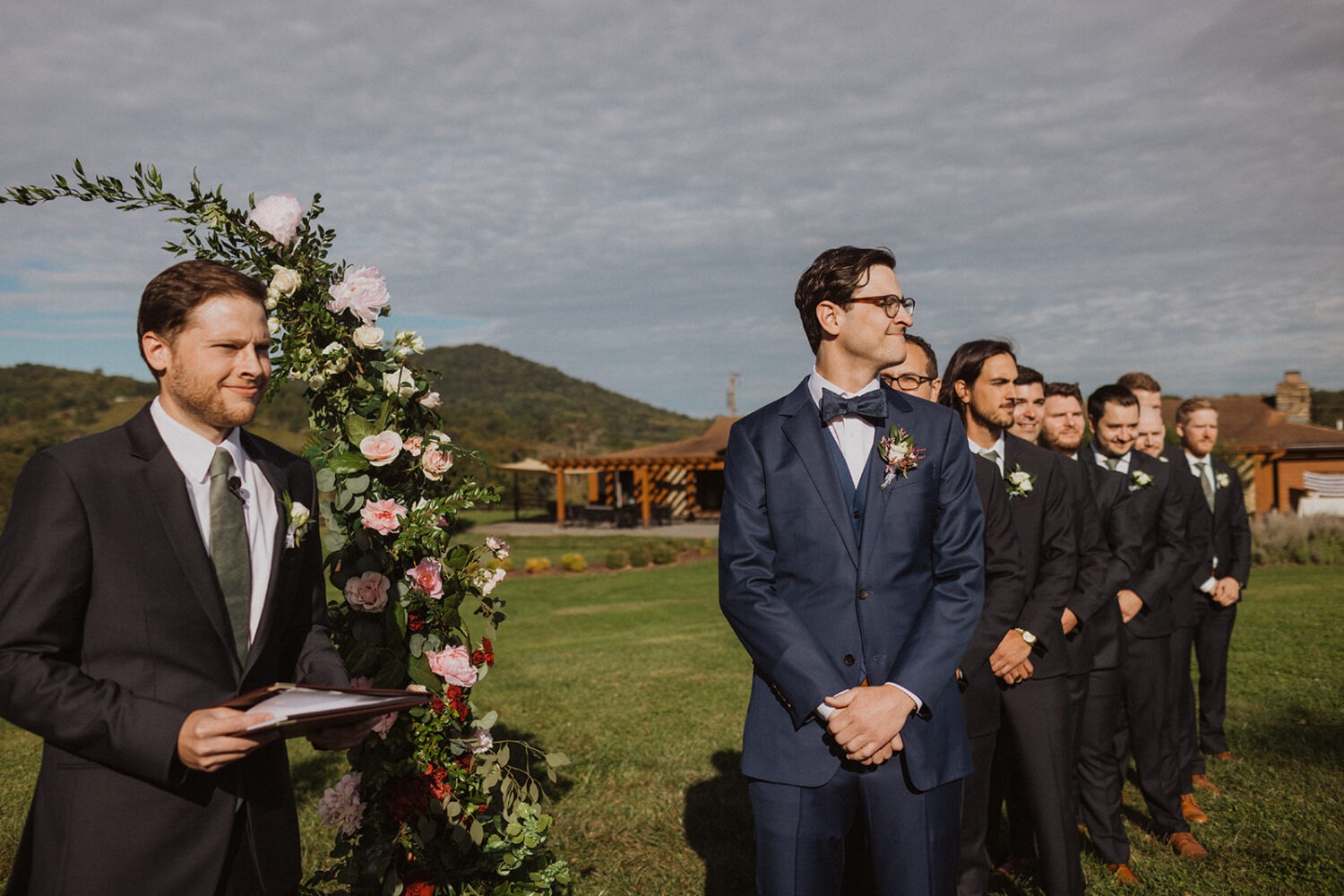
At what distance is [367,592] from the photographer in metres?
3.75

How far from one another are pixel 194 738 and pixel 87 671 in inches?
13.8

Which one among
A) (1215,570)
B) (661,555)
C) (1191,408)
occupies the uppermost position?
(1191,408)

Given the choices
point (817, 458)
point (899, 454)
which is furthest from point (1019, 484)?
point (817, 458)

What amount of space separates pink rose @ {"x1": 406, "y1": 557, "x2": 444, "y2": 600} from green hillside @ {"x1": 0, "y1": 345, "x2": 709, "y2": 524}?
0.78m

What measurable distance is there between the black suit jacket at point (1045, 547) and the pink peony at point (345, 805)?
9.64 ft

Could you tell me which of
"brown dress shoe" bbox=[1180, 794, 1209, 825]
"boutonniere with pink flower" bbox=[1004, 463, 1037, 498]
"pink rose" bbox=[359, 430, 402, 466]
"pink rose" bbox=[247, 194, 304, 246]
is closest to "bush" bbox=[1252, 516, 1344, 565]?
"brown dress shoe" bbox=[1180, 794, 1209, 825]

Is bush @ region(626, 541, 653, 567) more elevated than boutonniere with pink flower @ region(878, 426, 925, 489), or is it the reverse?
boutonniere with pink flower @ region(878, 426, 925, 489)

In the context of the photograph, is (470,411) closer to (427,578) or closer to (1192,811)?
(1192,811)

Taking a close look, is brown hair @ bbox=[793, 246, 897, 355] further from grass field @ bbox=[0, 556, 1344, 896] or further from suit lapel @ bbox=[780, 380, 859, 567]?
grass field @ bbox=[0, 556, 1344, 896]

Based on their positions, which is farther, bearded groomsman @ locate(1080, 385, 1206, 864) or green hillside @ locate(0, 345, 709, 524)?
green hillside @ locate(0, 345, 709, 524)

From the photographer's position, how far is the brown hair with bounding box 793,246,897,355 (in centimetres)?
325

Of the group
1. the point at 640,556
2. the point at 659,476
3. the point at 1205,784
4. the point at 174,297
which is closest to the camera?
the point at 174,297

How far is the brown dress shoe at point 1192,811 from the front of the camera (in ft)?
19.2

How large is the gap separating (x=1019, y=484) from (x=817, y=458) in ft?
5.79
